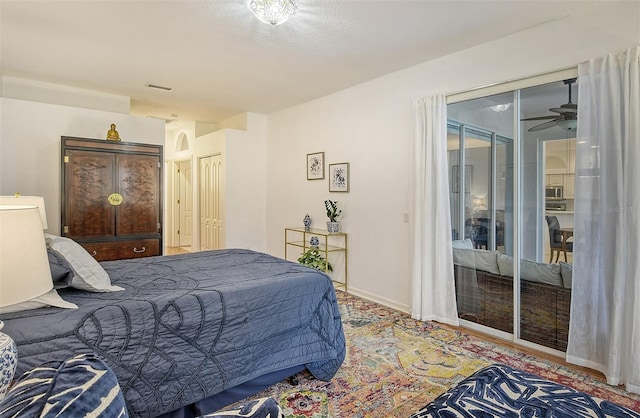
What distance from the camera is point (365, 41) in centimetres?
319

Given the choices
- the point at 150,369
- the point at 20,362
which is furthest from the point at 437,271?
the point at 20,362

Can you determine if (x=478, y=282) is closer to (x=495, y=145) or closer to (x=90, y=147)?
(x=495, y=145)

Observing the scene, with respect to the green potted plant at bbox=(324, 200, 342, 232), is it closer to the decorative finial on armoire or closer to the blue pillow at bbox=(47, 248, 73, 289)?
the decorative finial on armoire

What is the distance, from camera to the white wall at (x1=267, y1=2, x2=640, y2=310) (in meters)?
2.66

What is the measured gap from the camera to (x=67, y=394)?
2.55 feet

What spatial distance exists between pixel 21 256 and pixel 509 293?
3.45 metres

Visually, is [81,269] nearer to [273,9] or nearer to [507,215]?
[273,9]

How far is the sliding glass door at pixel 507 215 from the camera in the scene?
2920 millimetres

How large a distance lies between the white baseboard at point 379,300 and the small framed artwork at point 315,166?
1.69 meters

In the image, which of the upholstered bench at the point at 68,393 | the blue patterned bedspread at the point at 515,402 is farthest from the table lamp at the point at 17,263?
the blue patterned bedspread at the point at 515,402

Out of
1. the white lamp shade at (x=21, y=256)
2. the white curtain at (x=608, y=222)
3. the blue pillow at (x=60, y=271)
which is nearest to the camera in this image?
the white lamp shade at (x=21, y=256)

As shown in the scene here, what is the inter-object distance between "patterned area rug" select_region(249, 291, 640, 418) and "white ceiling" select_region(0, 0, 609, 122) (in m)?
2.71

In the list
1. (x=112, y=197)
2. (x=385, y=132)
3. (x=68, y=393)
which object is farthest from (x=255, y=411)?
(x=112, y=197)

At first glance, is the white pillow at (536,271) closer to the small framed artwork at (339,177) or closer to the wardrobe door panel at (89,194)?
the small framed artwork at (339,177)
